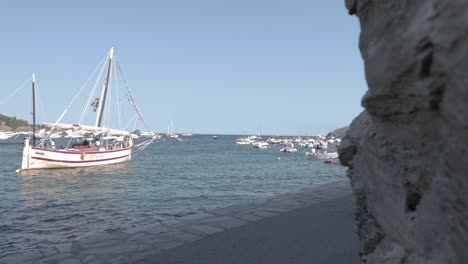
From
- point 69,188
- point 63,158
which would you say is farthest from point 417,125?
point 63,158

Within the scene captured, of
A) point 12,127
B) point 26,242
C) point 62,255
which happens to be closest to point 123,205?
point 26,242

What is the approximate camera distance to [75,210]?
1797 centimetres

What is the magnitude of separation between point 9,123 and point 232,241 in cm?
21345

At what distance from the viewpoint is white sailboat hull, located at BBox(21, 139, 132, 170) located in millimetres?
38438

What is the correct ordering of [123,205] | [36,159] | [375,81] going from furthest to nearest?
[36,159] < [123,205] < [375,81]

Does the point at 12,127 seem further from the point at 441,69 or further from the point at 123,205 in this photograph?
the point at 441,69

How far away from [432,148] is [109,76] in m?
48.1

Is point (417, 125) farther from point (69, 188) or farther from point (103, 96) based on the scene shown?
point (103, 96)

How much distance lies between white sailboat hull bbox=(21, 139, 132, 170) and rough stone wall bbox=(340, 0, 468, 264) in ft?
135

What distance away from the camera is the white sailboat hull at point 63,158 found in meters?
38.4

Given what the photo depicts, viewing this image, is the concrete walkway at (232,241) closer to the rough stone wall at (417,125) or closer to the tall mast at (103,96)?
the rough stone wall at (417,125)

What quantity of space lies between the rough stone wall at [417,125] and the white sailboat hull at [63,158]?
135 ft

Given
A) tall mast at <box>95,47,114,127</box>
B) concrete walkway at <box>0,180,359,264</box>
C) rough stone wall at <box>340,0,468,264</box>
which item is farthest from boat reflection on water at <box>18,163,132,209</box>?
rough stone wall at <box>340,0,468,264</box>

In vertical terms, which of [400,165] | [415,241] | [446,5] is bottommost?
[415,241]
